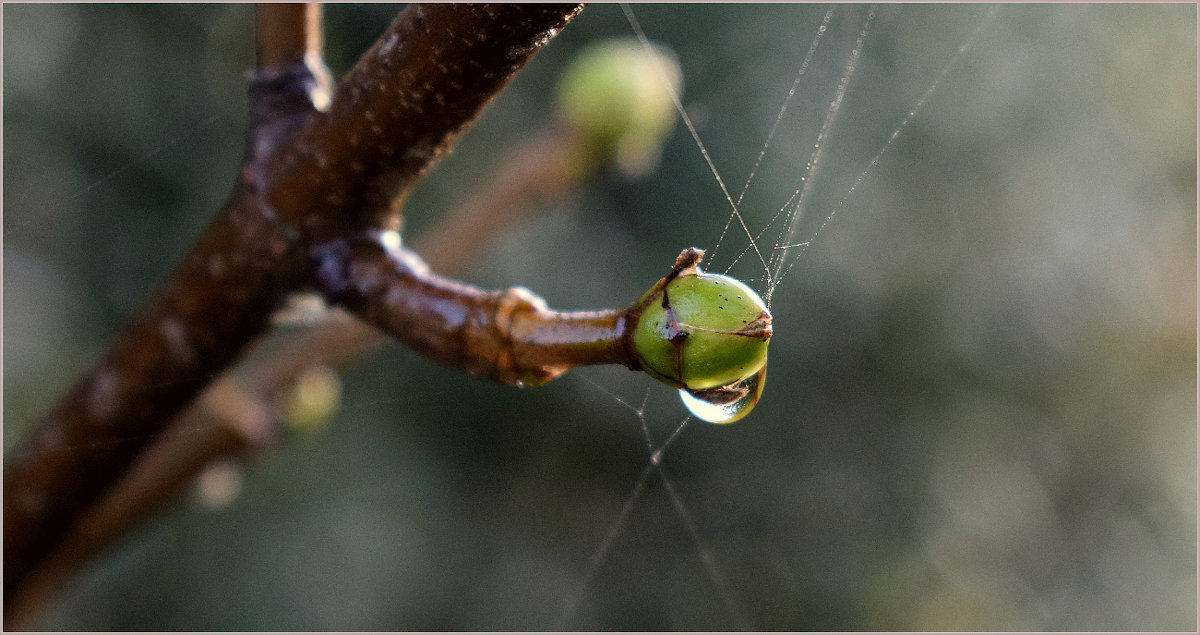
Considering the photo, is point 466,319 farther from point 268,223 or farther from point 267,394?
point 267,394

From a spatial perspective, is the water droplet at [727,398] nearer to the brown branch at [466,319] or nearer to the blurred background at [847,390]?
the brown branch at [466,319]

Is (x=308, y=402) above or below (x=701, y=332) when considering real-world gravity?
below

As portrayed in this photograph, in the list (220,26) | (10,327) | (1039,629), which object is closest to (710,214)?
(220,26)

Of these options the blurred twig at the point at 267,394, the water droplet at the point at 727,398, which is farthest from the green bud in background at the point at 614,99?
the water droplet at the point at 727,398

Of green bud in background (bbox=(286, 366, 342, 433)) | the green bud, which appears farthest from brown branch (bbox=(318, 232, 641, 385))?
green bud in background (bbox=(286, 366, 342, 433))

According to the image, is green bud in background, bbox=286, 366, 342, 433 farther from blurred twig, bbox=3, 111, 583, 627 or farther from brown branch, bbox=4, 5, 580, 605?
brown branch, bbox=4, 5, 580, 605

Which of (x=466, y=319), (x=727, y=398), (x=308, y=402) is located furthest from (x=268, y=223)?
(x=308, y=402)

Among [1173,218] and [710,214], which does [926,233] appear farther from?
[1173,218]

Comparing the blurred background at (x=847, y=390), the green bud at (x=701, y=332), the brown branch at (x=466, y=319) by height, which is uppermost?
the green bud at (x=701, y=332)
